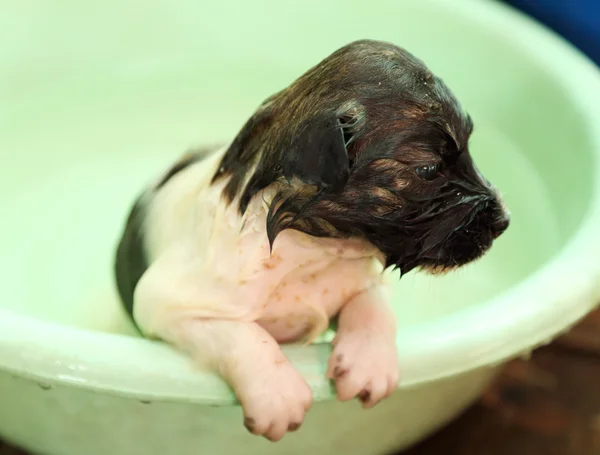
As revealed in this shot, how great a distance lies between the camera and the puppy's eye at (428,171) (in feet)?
3.05

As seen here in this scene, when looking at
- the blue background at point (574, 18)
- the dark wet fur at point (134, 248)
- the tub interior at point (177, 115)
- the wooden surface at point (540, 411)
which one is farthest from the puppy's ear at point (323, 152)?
the blue background at point (574, 18)

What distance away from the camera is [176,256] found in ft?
3.81

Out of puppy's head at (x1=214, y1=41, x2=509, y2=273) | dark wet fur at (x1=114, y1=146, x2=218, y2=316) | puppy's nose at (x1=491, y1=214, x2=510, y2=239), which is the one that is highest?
puppy's head at (x1=214, y1=41, x2=509, y2=273)

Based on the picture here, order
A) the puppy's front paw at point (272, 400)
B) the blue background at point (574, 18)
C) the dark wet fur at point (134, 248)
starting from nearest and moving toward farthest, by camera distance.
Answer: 1. the puppy's front paw at point (272, 400)
2. the dark wet fur at point (134, 248)
3. the blue background at point (574, 18)

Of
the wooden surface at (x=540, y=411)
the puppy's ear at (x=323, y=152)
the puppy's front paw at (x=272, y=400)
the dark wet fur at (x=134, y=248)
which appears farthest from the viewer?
the wooden surface at (x=540, y=411)

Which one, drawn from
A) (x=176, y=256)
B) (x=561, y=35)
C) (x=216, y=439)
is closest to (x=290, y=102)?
(x=176, y=256)

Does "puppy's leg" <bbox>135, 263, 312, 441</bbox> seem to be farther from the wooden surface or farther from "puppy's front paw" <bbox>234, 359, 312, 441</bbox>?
the wooden surface

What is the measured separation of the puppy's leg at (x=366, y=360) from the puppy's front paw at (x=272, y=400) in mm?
57

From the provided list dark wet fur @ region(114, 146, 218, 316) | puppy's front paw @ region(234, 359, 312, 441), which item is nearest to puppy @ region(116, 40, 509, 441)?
puppy's front paw @ region(234, 359, 312, 441)

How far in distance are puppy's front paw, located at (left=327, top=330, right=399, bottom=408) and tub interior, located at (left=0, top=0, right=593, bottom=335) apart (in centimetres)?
64

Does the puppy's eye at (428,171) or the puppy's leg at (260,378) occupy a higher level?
the puppy's eye at (428,171)

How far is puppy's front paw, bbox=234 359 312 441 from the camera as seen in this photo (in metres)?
0.98

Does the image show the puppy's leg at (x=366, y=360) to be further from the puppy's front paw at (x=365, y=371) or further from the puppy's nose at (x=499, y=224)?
the puppy's nose at (x=499, y=224)

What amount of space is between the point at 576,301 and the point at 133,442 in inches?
29.6
